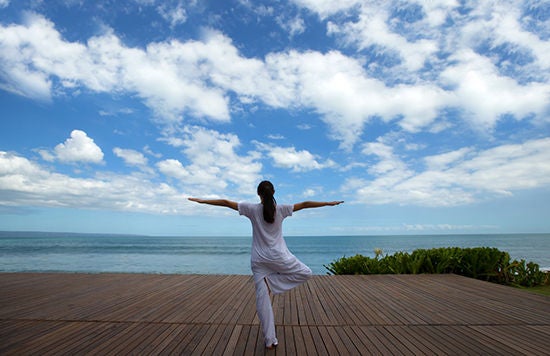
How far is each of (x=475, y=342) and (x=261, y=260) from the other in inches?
83.2

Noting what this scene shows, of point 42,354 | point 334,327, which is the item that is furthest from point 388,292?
point 42,354

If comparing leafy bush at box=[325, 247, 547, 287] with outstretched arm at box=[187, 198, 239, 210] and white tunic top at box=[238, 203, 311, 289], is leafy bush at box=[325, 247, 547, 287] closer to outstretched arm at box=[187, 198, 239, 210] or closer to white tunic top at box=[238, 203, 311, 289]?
white tunic top at box=[238, 203, 311, 289]

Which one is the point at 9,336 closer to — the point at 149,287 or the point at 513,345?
the point at 149,287

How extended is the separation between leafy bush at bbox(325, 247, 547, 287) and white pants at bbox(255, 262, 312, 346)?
4859 mm

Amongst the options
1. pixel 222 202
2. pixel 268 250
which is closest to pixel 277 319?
pixel 268 250

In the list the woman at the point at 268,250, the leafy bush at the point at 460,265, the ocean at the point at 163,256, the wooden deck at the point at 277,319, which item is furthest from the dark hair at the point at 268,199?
the ocean at the point at 163,256

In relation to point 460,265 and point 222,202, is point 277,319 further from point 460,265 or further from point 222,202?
point 460,265

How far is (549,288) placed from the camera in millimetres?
7133

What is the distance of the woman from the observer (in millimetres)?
2906

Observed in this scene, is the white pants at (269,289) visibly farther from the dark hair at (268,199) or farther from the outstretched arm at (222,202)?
the outstretched arm at (222,202)

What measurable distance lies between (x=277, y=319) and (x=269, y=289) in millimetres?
876

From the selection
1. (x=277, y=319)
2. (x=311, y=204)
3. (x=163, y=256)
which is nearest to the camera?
(x=311, y=204)

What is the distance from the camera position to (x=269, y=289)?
3.13 m

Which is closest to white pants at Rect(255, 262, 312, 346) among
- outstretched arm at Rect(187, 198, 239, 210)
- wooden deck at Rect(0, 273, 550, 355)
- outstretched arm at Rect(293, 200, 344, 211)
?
wooden deck at Rect(0, 273, 550, 355)
